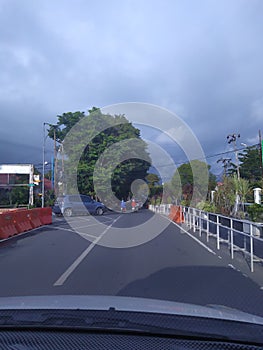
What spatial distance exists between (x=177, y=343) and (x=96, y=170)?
116 feet

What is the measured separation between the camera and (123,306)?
323 cm

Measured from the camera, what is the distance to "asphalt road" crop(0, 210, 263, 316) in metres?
6.07

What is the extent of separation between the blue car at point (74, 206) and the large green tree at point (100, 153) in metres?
6.16

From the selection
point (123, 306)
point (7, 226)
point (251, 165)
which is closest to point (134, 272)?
point (123, 306)

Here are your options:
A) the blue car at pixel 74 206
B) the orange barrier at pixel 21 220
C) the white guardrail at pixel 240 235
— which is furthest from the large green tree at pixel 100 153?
the white guardrail at pixel 240 235

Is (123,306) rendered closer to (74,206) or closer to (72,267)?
(72,267)

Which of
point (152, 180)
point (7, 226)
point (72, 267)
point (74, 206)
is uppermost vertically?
point (152, 180)

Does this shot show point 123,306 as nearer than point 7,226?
Yes

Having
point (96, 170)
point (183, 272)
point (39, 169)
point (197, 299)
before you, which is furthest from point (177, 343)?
point (39, 169)

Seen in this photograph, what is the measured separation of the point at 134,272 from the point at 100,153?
3131cm

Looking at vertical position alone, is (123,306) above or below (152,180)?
below

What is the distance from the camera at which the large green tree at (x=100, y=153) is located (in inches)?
1487

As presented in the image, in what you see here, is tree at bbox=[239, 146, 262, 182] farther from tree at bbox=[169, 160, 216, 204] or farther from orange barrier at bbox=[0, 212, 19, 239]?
orange barrier at bbox=[0, 212, 19, 239]

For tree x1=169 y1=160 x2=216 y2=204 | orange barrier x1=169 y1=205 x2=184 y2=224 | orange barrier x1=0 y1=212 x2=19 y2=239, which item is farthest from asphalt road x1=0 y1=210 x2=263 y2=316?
tree x1=169 y1=160 x2=216 y2=204
